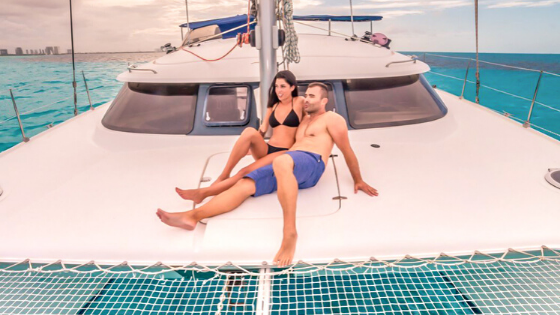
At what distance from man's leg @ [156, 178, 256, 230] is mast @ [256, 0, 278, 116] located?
0.94m

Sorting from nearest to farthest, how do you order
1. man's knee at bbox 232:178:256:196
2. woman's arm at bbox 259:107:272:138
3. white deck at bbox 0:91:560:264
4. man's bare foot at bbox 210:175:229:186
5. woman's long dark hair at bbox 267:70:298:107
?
white deck at bbox 0:91:560:264
man's knee at bbox 232:178:256:196
man's bare foot at bbox 210:175:229:186
woman's long dark hair at bbox 267:70:298:107
woman's arm at bbox 259:107:272:138

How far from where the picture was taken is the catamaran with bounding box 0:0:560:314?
1.80m

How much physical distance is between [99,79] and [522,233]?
67.4ft

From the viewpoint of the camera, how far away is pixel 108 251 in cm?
186

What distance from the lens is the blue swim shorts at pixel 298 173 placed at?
2139mm

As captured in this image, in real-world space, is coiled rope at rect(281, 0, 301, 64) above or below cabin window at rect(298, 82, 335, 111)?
above

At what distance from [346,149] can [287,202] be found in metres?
0.58

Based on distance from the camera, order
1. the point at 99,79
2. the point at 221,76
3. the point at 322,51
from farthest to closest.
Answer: the point at 99,79, the point at 322,51, the point at 221,76

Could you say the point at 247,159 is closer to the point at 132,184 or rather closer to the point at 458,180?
the point at 132,184

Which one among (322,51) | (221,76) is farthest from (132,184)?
(322,51)

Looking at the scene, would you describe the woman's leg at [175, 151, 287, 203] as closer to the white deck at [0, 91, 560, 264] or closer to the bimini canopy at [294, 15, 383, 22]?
the white deck at [0, 91, 560, 264]

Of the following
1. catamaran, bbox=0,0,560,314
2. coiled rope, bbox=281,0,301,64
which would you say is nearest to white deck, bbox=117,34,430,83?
catamaran, bbox=0,0,560,314

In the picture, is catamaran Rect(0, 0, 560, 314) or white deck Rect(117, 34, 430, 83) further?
white deck Rect(117, 34, 430, 83)

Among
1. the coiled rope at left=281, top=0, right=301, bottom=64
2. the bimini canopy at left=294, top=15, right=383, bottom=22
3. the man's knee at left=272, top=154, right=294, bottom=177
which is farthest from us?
the bimini canopy at left=294, top=15, right=383, bottom=22
